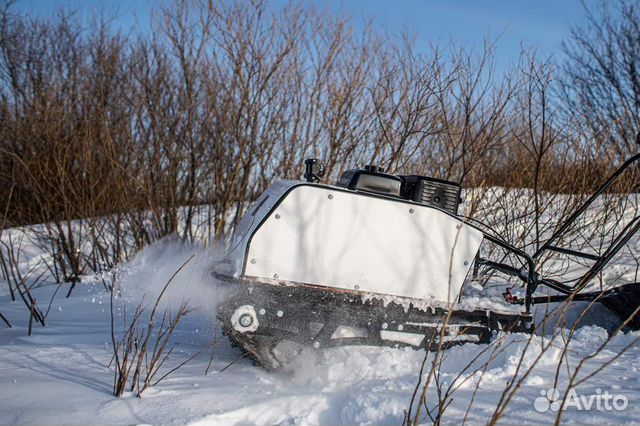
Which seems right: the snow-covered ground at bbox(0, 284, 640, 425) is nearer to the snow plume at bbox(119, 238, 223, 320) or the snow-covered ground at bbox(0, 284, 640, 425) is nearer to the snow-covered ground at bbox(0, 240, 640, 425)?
the snow-covered ground at bbox(0, 240, 640, 425)

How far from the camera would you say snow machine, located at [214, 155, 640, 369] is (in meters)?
2.53

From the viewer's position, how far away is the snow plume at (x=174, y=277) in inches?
125

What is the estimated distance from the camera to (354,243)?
256 cm

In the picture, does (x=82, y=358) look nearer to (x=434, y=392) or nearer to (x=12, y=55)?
(x=434, y=392)

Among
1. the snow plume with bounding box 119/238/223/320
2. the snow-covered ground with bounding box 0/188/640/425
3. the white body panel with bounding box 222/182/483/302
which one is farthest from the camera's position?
the snow plume with bounding box 119/238/223/320

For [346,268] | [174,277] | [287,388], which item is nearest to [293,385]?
[287,388]

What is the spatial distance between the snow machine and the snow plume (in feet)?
0.95

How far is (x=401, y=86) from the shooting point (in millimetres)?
5723

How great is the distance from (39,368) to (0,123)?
23.9 ft

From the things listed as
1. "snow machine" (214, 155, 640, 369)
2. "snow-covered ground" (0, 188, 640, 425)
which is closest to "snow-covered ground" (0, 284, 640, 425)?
"snow-covered ground" (0, 188, 640, 425)

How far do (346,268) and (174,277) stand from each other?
213 cm

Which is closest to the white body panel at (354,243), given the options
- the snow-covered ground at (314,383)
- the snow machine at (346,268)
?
the snow machine at (346,268)

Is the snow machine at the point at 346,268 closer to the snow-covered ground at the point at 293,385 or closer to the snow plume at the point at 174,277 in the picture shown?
the snow-covered ground at the point at 293,385

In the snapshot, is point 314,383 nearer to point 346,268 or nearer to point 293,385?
point 293,385
